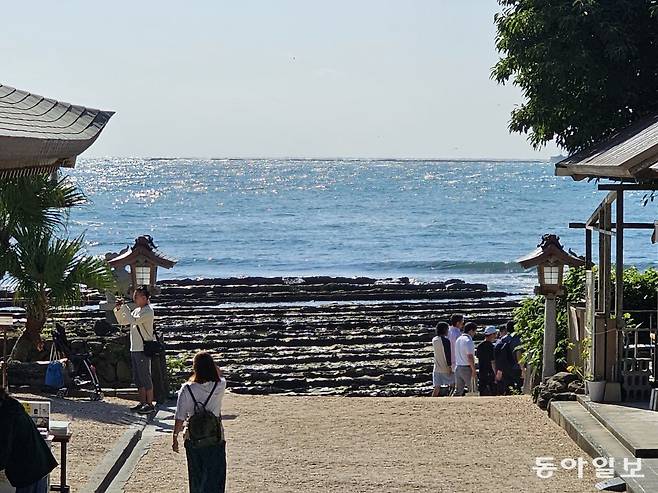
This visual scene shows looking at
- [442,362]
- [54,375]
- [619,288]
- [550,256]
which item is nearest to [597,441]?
[619,288]

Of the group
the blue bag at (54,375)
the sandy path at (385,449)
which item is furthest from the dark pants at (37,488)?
the blue bag at (54,375)

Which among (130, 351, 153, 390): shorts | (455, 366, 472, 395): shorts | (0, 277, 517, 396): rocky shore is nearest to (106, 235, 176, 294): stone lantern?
(0, 277, 517, 396): rocky shore

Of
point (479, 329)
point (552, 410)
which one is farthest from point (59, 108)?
point (479, 329)

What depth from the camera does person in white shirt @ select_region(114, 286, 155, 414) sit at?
1520cm

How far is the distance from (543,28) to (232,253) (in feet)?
181

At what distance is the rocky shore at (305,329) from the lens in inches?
893

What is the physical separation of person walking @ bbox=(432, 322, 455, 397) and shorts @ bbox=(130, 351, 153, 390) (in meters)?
4.56

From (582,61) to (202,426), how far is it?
969cm

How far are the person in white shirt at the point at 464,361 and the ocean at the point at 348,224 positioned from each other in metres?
13.1

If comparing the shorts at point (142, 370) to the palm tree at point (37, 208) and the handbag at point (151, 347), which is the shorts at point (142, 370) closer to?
the handbag at point (151, 347)

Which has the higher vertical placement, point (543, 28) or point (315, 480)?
point (543, 28)

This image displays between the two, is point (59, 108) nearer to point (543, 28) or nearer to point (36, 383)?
point (36, 383)

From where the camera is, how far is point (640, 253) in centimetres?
6325

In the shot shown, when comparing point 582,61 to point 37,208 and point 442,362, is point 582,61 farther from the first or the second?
point 37,208
